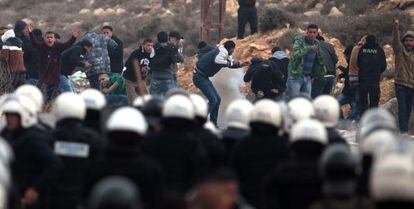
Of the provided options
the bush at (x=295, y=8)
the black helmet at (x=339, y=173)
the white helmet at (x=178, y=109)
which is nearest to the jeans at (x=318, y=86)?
the white helmet at (x=178, y=109)

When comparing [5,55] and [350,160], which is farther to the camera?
[5,55]

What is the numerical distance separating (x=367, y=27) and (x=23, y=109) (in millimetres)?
21791

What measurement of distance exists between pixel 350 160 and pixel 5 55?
13851mm

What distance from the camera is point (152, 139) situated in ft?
32.4

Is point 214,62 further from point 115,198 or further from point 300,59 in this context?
point 115,198

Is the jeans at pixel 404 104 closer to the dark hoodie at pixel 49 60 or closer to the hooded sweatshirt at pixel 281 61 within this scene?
the hooded sweatshirt at pixel 281 61

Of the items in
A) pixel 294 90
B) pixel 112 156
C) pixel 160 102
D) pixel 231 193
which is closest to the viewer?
pixel 231 193

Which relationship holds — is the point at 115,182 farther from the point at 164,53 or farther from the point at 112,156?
the point at 164,53

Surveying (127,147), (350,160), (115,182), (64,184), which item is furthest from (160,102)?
(115,182)

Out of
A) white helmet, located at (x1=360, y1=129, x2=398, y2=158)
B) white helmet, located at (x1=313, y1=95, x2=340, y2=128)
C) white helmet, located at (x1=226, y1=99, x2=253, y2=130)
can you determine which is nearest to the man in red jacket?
white helmet, located at (x1=226, y1=99, x2=253, y2=130)

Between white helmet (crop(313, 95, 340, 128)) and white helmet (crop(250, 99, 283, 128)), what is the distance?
82cm

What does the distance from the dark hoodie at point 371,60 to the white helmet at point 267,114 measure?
10.3 m

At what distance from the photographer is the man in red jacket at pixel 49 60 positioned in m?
20.0

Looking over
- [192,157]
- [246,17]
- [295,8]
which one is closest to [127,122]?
[192,157]
